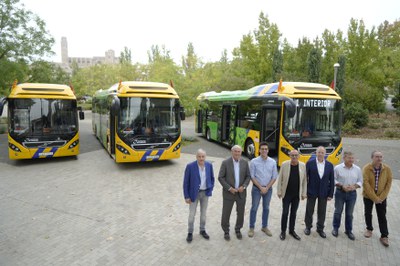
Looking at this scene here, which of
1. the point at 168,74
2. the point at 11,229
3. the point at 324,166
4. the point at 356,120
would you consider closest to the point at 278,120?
the point at 324,166

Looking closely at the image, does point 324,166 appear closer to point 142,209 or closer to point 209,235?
point 209,235

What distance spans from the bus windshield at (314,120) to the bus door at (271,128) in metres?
0.65

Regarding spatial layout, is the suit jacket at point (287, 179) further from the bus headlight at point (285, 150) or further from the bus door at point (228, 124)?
the bus door at point (228, 124)

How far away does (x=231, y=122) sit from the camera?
15.0m

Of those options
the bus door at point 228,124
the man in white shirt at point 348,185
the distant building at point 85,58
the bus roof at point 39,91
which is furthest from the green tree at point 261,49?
the distant building at point 85,58

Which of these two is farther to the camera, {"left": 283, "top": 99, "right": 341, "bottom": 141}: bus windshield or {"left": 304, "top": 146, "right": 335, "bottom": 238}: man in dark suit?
{"left": 283, "top": 99, "right": 341, "bottom": 141}: bus windshield

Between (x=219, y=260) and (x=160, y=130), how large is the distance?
22.5 ft

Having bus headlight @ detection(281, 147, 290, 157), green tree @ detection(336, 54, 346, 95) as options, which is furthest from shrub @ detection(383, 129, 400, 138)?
bus headlight @ detection(281, 147, 290, 157)

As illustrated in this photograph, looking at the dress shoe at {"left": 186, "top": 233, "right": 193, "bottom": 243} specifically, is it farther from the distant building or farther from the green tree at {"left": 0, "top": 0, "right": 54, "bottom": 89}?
the distant building

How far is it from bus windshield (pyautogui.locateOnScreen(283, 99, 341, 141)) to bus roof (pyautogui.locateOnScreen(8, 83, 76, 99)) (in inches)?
354

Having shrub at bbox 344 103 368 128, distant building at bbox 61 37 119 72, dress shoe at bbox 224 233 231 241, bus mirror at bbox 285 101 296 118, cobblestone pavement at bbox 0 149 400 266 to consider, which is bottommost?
cobblestone pavement at bbox 0 149 400 266

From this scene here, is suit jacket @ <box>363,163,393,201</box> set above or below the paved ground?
above

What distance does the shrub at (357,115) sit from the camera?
74.1 ft

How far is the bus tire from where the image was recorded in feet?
41.4
